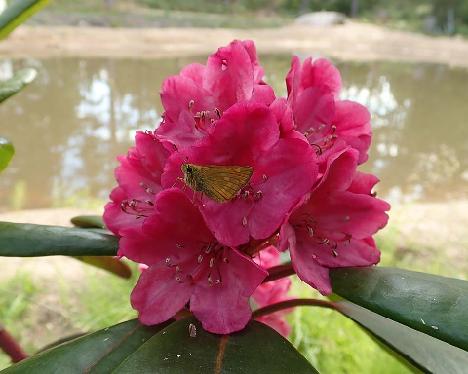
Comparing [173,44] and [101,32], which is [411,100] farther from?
[101,32]

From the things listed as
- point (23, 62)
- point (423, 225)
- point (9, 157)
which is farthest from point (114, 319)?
point (23, 62)

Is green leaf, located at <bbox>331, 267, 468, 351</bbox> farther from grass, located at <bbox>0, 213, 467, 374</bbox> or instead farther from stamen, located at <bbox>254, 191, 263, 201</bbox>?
grass, located at <bbox>0, 213, 467, 374</bbox>

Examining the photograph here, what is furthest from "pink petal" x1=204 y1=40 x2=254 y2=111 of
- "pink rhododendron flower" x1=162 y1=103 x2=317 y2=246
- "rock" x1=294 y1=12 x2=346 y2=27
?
"rock" x1=294 y1=12 x2=346 y2=27

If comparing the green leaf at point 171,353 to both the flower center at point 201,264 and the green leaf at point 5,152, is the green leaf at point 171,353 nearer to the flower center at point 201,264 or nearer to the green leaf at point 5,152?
the flower center at point 201,264

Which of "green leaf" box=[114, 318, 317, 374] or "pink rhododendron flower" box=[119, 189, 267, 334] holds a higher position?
"pink rhododendron flower" box=[119, 189, 267, 334]

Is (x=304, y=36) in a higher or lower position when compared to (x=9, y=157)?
lower

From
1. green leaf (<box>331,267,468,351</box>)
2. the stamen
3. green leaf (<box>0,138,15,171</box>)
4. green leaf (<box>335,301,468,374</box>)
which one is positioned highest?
the stamen
